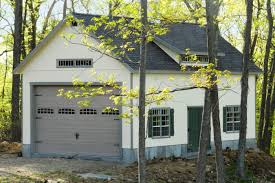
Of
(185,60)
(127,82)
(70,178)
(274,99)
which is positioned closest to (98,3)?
(274,99)

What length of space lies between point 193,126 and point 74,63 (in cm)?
558

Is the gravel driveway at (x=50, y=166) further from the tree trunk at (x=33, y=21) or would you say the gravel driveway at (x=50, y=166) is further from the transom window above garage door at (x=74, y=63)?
the tree trunk at (x=33, y=21)

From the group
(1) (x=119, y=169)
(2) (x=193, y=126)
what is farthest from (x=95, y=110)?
(2) (x=193, y=126)

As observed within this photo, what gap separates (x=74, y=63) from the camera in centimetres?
2259

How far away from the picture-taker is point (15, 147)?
84.5ft

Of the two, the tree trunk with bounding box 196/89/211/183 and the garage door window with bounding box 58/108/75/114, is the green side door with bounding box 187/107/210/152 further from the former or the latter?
the tree trunk with bounding box 196/89/211/183

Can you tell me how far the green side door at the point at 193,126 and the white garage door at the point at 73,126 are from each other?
335cm

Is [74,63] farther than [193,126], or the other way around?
[193,126]

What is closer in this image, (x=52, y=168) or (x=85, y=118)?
(x=52, y=168)

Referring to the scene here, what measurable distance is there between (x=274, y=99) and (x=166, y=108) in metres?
10.5

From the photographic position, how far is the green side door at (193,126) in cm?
2353

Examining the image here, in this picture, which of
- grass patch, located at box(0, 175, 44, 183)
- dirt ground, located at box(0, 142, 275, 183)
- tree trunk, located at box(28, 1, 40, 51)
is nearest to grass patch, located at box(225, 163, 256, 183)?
dirt ground, located at box(0, 142, 275, 183)

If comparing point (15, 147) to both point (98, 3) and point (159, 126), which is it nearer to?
point (159, 126)

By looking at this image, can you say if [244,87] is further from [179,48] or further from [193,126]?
[193,126]
